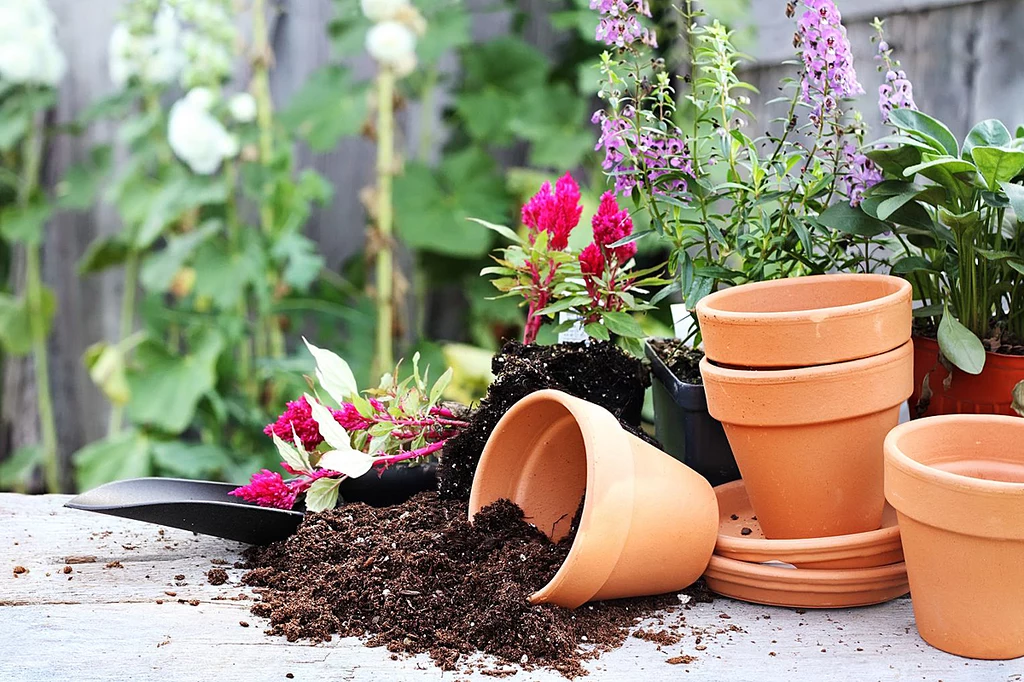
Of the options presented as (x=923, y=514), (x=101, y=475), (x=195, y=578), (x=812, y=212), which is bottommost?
(x=101, y=475)

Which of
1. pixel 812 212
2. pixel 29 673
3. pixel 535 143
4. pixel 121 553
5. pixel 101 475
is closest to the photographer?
pixel 29 673

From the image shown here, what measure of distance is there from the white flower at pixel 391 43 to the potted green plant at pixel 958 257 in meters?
1.42

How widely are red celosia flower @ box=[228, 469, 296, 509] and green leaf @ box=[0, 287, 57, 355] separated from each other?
1.72 m

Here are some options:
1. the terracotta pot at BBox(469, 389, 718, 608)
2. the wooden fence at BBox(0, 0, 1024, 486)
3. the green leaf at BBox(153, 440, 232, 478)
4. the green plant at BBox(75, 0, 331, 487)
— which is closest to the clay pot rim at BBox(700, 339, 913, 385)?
the terracotta pot at BBox(469, 389, 718, 608)

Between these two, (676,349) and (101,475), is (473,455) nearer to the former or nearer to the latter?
(676,349)

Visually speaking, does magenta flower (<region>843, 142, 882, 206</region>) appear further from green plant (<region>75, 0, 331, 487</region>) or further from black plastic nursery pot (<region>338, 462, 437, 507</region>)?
green plant (<region>75, 0, 331, 487</region>)

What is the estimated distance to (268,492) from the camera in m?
0.98

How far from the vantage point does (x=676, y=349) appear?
3.52 ft

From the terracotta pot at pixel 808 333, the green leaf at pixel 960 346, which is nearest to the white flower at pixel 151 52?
the terracotta pot at pixel 808 333

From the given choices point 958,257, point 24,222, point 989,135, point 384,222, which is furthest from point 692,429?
point 24,222

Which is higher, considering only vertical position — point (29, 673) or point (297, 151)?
point (297, 151)

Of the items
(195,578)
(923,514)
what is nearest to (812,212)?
(923,514)

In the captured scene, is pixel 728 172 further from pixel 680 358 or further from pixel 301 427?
pixel 301 427

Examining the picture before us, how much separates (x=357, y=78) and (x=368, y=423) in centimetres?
165
